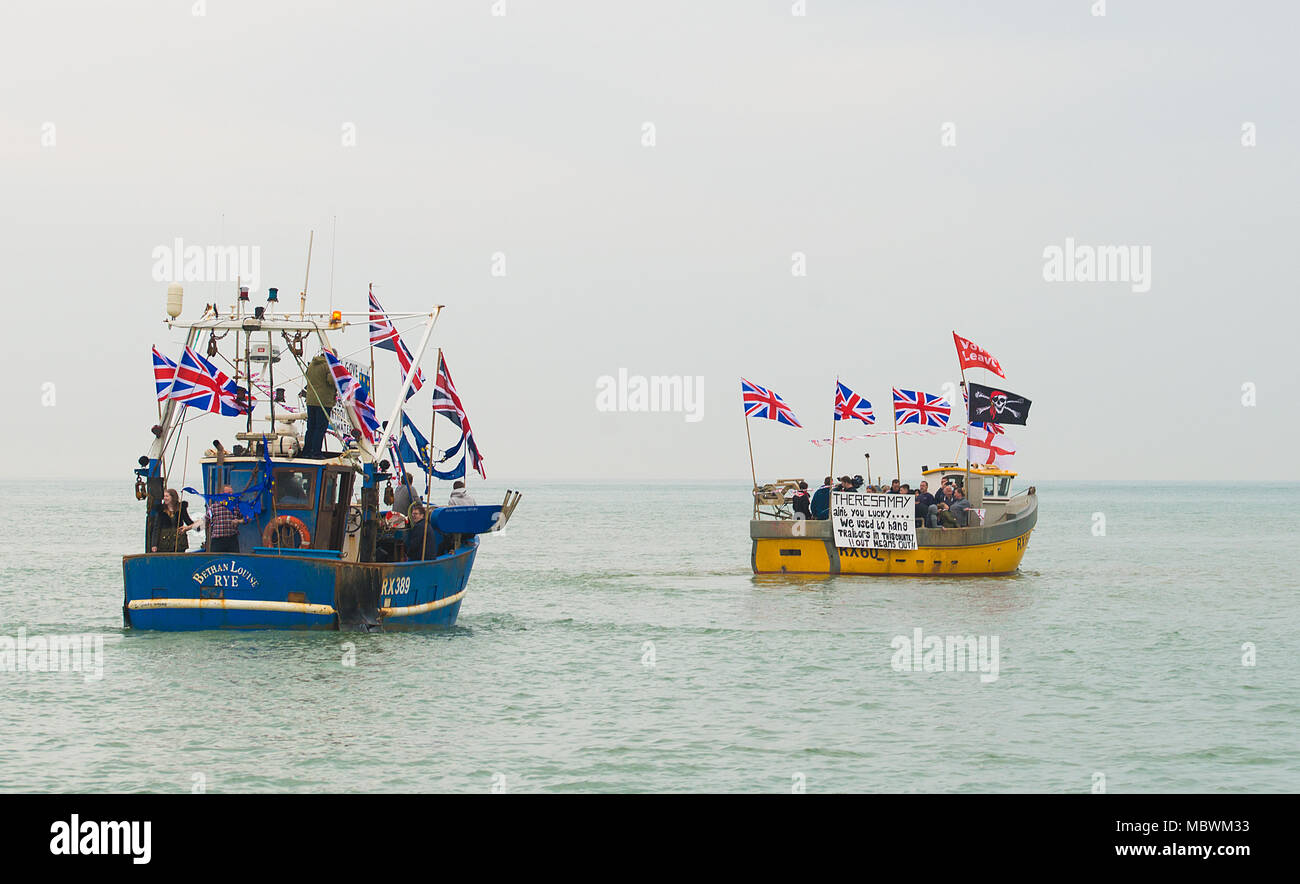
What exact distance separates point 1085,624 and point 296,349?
18451 mm

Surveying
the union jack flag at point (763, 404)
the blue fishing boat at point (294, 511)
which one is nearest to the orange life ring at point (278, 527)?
the blue fishing boat at point (294, 511)

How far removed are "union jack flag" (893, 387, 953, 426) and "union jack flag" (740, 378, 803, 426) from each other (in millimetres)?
3682

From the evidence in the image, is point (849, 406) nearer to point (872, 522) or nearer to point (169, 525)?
point (872, 522)

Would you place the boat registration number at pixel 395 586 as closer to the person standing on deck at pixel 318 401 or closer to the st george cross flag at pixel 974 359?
the person standing on deck at pixel 318 401

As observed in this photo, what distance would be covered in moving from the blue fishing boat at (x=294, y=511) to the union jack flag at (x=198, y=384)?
2cm

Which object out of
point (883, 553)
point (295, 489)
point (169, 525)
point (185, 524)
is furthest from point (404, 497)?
point (883, 553)

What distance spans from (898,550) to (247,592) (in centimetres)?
2024

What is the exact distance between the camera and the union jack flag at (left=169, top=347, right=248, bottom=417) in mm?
23156

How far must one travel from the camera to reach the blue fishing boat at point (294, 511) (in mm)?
23812

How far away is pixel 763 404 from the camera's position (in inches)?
1473

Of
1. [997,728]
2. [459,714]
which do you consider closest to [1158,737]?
[997,728]

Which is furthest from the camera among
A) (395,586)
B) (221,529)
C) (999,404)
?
(999,404)

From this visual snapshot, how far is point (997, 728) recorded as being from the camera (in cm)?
1906

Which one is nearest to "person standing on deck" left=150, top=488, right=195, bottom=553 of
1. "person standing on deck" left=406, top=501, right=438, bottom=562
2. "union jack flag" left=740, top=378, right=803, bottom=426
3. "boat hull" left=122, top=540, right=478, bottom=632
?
"boat hull" left=122, top=540, right=478, bottom=632
